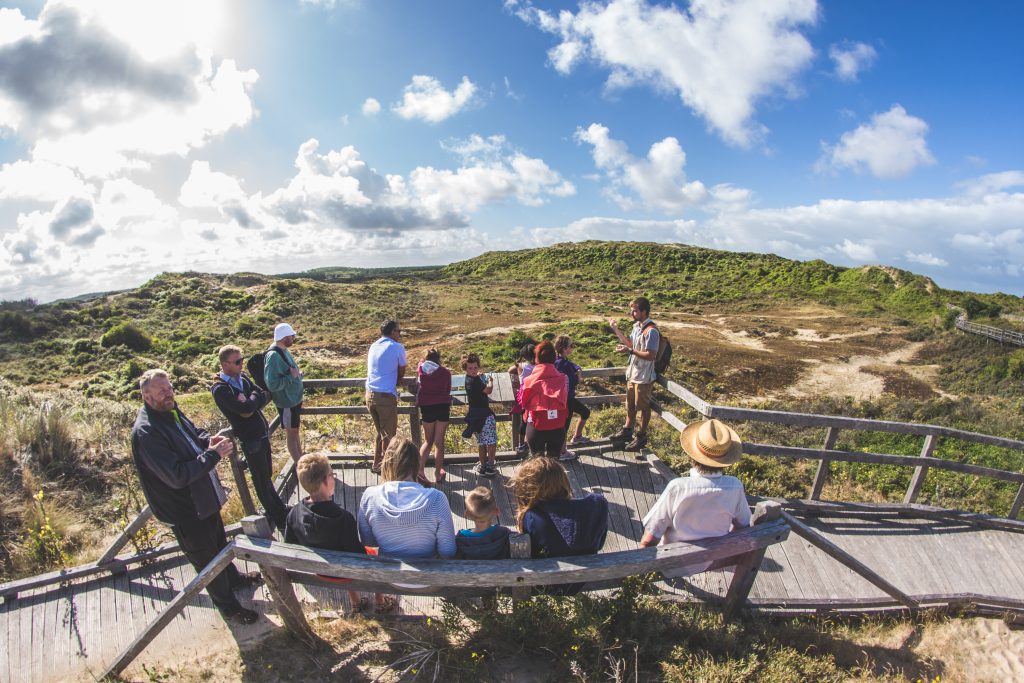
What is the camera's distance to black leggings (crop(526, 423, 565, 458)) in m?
5.13

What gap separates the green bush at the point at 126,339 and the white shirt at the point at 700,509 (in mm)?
27739

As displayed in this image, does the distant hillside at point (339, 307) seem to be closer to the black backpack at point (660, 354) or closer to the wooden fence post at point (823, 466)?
the black backpack at point (660, 354)

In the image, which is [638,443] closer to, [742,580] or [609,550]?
[609,550]

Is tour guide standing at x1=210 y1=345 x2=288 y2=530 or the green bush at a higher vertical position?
tour guide standing at x1=210 y1=345 x2=288 y2=530

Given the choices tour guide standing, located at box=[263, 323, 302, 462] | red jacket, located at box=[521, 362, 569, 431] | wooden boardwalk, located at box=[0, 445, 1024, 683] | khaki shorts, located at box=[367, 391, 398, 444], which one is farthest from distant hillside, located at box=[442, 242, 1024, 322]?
tour guide standing, located at box=[263, 323, 302, 462]

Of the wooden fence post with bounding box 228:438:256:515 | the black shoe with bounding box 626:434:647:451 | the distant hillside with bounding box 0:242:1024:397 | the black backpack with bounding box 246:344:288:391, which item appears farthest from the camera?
the distant hillside with bounding box 0:242:1024:397

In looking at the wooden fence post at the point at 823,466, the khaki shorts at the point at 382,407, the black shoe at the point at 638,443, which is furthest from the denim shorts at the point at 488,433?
the wooden fence post at the point at 823,466

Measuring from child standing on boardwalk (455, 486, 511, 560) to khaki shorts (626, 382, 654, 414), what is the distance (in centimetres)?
298

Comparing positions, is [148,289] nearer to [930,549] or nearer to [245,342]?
[245,342]

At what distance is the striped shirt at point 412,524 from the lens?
10.3 feet

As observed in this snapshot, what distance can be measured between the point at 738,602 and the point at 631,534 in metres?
1.36

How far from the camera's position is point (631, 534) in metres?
4.73

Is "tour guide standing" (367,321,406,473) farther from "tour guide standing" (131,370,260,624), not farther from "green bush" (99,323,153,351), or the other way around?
"green bush" (99,323,153,351)

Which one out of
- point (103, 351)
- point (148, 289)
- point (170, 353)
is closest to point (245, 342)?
point (170, 353)
